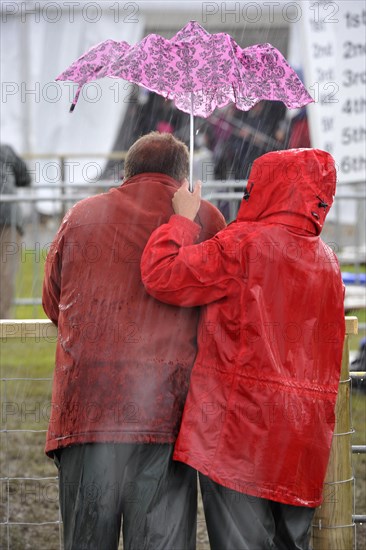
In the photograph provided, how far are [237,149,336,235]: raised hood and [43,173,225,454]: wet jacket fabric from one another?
0.84 feet

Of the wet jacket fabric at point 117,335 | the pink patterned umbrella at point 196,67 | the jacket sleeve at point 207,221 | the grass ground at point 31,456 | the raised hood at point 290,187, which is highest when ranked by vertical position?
the pink patterned umbrella at point 196,67

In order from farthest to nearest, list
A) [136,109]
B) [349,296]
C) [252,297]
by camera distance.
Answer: [136,109] → [349,296] → [252,297]

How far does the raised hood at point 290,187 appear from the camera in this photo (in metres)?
2.94

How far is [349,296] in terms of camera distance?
6.38 meters

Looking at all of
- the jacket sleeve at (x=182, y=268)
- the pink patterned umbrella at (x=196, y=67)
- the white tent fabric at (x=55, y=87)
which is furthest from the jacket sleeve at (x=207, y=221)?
the white tent fabric at (x=55, y=87)

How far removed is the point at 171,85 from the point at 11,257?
4445mm

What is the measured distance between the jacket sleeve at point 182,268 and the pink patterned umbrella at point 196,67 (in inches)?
21.7

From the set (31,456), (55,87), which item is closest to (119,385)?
(31,456)

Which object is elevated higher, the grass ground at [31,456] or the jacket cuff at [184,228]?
the jacket cuff at [184,228]

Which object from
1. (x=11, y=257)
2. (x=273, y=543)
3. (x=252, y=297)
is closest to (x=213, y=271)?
(x=252, y=297)

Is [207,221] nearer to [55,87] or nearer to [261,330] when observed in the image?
[261,330]

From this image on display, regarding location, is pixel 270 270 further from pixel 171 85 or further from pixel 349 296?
pixel 349 296

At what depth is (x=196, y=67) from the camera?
3.17 metres

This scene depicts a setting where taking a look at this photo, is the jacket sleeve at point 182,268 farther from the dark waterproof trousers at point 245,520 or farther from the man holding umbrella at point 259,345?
the dark waterproof trousers at point 245,520
